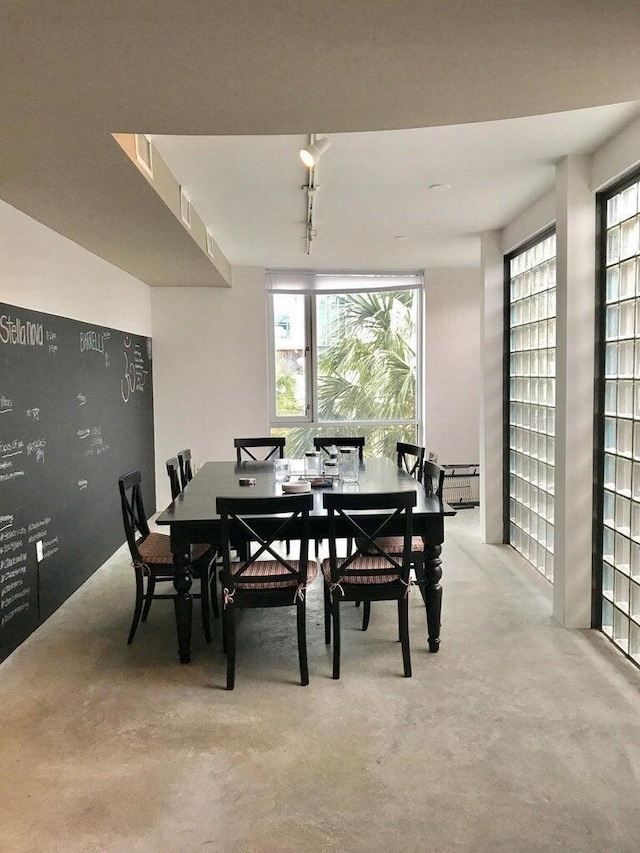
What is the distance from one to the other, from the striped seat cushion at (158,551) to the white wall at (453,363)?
12.4 ft

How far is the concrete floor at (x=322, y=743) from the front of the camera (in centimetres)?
185

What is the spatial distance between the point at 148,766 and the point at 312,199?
10.3 ft

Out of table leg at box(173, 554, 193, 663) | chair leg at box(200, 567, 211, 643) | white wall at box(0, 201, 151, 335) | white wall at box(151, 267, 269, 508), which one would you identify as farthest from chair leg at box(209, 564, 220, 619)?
white wall at box(151, 267, 269, 508)

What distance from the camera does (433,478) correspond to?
357 centimetres

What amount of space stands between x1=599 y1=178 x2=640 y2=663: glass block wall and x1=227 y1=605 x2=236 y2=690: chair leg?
6.24 feet

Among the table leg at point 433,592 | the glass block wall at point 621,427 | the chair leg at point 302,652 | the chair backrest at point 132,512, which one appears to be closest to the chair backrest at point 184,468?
the chair backrest at point 132,512

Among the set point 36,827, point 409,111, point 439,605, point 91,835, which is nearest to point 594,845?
point 439,605

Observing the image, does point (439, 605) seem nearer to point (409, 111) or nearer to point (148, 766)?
point (148, 766)

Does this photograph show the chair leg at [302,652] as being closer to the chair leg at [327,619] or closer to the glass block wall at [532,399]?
the chair leg at [327,619]

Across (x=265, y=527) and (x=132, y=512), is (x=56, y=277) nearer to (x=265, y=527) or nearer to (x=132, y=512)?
(x=132, y=512)

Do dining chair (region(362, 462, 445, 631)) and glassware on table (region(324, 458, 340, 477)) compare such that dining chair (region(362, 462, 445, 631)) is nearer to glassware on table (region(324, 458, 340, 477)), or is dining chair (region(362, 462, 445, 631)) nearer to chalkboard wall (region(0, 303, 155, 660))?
glassware on table (region(324, 458, 340, 477))

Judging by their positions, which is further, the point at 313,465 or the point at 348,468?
the point at 313,465

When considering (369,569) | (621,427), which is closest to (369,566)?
(369,569)

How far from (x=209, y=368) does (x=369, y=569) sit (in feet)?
13.4
